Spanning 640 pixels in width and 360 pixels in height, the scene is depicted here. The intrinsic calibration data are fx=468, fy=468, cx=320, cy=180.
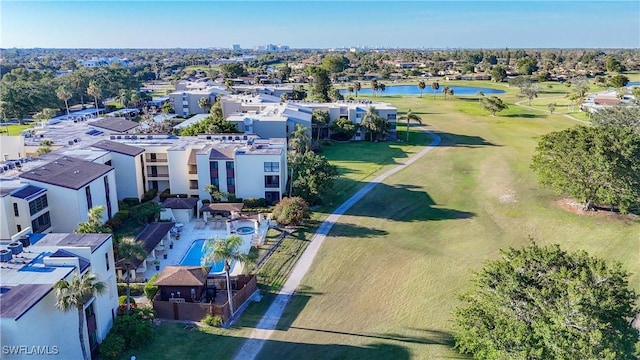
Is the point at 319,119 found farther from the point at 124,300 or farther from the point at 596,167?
the point at 124,300

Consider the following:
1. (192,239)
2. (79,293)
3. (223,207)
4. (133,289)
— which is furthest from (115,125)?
(79,293)

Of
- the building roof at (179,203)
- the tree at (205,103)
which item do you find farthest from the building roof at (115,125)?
the tree at (205,103)

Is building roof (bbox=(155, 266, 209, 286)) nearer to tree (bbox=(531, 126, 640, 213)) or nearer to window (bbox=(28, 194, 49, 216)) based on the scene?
window (bbox=(28, 194, 49, 216))

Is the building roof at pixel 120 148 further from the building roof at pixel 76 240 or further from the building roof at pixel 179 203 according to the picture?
the building roof at pixel 76 240

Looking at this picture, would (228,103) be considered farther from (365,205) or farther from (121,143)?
(365,205)


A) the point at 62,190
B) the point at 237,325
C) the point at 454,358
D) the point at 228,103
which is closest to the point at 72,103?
the point at 228,103

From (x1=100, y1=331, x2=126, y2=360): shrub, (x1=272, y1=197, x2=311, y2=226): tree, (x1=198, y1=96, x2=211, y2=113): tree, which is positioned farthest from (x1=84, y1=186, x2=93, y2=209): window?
(x1=198, y1=96, x2=211, y2=113): tree
